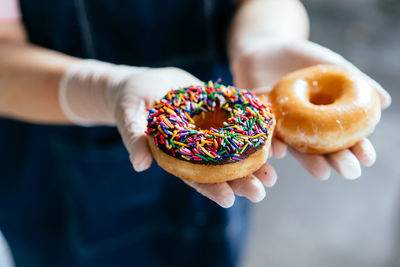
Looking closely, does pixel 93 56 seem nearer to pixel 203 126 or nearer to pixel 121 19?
pixel 121 19

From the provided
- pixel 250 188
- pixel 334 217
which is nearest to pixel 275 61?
pixel 250 188

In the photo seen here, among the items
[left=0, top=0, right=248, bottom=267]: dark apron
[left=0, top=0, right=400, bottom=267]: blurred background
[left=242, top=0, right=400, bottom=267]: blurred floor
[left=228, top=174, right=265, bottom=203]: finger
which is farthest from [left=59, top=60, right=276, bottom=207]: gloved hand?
[left=242, top=0, right=400, bottom=267]: blurred floor

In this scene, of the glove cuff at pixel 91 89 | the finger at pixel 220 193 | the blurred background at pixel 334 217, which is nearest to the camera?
the finger at pixel 220 193

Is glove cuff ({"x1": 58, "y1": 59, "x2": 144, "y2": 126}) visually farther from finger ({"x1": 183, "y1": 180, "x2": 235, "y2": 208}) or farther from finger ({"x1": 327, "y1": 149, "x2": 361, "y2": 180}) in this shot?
finger ({"x1": 327, "y1": 149, "x2": 361, "y2": 180})

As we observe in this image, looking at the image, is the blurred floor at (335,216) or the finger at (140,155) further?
the blurred floor at (335,216)

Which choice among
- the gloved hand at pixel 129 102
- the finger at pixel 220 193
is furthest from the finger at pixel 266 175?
the finger at pixel 220 193

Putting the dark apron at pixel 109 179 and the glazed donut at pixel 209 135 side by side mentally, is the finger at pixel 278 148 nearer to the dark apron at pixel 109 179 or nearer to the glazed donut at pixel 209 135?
the glazed donut at pixel 209 135
